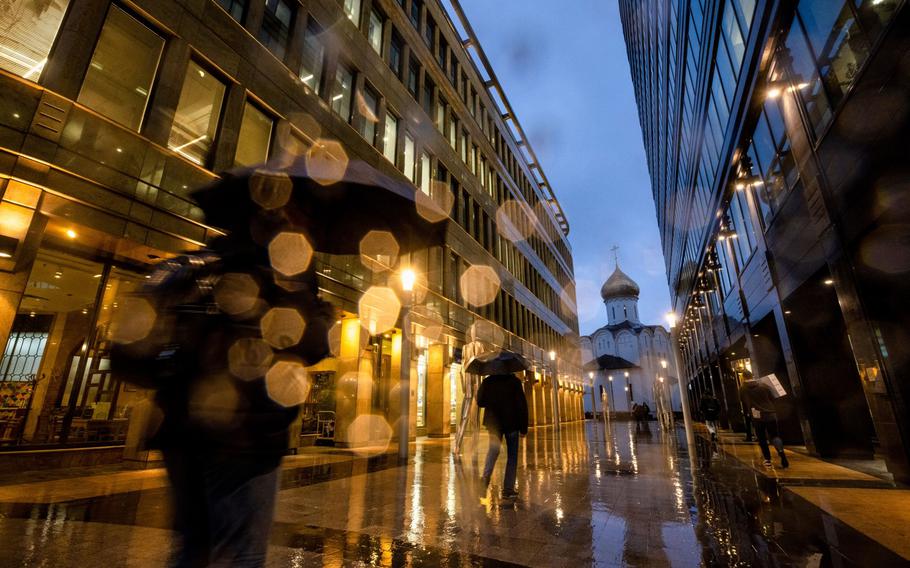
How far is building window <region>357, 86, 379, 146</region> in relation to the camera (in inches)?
643

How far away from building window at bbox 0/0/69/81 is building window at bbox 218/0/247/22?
155 inches

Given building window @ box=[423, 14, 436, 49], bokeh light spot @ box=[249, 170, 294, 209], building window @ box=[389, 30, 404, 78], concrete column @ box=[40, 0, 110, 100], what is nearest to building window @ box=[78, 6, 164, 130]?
concrete column @ box=[40, 0, 110, 100]

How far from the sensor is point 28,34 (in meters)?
7.86

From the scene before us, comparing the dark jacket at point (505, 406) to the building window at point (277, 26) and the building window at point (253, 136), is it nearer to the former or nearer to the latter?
the building window at point (253, 136)

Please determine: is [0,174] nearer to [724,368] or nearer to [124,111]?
[124,111]

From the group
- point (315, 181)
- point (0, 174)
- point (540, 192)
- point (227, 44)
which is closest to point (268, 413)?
point (315, 181)

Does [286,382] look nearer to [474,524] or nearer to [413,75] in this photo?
[474,524]

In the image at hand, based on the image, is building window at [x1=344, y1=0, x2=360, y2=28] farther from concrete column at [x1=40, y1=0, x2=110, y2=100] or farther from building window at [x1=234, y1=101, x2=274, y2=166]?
concrete column at [x1=40, y1=0, x2=110, y2=100]

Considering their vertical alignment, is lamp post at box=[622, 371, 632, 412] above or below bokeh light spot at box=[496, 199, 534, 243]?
below

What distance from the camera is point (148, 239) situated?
888 centimetres

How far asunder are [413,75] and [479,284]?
11.3 meters

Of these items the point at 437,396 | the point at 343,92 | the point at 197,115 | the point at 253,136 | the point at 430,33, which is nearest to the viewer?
the point at 197,115

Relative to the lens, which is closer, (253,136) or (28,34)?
(28,34)

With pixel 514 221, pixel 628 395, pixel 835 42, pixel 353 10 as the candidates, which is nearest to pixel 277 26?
pixel 353 10
